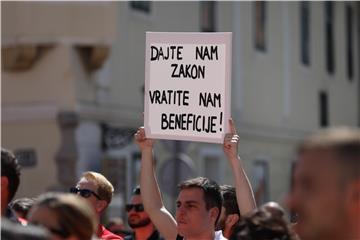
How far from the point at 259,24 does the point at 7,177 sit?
20250mm

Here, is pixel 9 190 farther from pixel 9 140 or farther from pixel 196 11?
pixel 196 11

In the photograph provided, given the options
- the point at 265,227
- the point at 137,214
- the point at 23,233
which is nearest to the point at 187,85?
the point at 137,214

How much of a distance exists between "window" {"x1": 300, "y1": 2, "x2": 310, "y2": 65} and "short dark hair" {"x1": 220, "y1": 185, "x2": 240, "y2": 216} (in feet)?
69.5

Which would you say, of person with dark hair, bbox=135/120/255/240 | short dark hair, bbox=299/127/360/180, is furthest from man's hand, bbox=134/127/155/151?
short dark hair, bbox=299/127/360/180

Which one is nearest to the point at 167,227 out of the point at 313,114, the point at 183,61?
the point at 183,61

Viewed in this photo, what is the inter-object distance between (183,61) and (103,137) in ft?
36.6

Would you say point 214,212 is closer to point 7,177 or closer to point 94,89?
point 7,177

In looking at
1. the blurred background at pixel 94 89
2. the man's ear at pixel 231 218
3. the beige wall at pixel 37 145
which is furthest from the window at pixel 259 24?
the man's ear at pixel 231 218

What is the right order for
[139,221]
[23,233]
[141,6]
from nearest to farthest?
[23,233], [139,221], [141,6]

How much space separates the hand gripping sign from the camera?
614cm

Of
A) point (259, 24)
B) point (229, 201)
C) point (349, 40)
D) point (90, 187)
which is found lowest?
point (229, 201)

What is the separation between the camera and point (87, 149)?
55.8ft

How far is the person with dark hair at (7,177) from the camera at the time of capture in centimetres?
446

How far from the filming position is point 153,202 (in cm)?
571
